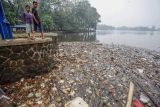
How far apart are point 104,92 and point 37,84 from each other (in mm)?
1952

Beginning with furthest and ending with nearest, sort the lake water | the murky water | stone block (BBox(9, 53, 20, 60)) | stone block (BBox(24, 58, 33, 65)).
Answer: the lake water → the murky water → stone block (BBox(24, 58, 33, 65)) → stone block (BBox(9, 53, 20, 60))

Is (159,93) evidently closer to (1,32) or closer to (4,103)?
(4,103)

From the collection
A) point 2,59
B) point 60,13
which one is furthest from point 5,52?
point 60,13

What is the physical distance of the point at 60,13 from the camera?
33375 mm

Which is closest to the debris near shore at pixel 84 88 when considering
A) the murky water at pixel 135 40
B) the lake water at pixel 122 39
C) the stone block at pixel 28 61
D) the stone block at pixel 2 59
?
the stone block at pixel 28 61

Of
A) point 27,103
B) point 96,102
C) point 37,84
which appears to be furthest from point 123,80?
point 27,103

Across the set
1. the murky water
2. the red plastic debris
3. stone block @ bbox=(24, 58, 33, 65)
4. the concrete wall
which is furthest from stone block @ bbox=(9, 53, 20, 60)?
the murky water

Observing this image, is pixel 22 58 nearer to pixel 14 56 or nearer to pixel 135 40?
pixel 14 56

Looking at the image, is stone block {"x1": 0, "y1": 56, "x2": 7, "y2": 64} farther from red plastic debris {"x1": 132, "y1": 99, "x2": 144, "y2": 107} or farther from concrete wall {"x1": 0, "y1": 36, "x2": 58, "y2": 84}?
red plastic debris {"x1": 132, "y1": 99, "x2": 144, "y2": 107}

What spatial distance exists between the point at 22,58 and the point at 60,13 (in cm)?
3108

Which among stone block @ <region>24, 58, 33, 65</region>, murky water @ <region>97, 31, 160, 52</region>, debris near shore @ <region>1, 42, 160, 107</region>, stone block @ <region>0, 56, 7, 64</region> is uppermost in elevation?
stone block @ <region>0, 56, 7, 64</region>

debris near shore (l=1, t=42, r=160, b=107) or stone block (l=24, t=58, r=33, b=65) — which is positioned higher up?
stone block (l=24, t=58, r=33, b=65)

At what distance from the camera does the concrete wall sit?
146 inches

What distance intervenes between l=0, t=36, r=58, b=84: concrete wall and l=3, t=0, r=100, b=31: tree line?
44.1 ft
